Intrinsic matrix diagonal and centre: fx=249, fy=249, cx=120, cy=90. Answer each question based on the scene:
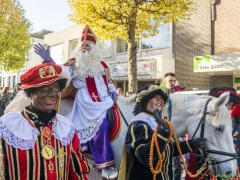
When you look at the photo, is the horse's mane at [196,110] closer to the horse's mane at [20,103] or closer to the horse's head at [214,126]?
the horse's head at [214,126]

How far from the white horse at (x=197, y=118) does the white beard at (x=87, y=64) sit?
50 centimetres

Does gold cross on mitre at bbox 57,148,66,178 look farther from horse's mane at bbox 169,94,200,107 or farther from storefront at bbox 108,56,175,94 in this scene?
storefront at bbox 108,56,175,94

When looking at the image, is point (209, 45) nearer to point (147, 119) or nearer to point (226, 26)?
point (226, 26)

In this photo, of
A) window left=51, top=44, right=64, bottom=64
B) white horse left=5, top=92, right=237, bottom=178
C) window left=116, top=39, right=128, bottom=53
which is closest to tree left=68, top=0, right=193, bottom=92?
white horse left=5, top=92, right=237, bottom=178

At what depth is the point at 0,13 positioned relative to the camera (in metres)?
18.2

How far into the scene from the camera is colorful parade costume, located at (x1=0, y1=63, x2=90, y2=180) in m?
1.74

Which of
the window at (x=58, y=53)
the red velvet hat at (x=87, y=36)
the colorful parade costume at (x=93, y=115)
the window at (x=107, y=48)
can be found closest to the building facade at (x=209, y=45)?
the window at (x=107, y=48)

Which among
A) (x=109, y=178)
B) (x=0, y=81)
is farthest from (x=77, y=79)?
(x=0, y=81)

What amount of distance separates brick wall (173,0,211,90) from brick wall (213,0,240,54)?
0.62 m

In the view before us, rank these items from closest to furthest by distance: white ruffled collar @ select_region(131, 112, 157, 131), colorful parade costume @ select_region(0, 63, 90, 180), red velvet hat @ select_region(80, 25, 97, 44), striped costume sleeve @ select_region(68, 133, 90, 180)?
colorful parade costume @ select_region(0, 63, 90, 180)
striped costume sleeve @ select_region(68, 133, 90, 180)
white ruffled collar @ select_region(131, 112, 157, 131)
red velvet hat @ select_region(80, 25, 97, 44)

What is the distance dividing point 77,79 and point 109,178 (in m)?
1.47

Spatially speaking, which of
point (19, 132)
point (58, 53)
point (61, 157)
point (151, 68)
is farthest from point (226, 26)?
point (58, 53)

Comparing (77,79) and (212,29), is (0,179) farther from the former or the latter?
(212,29)

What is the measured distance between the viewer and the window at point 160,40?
49.8 feet
